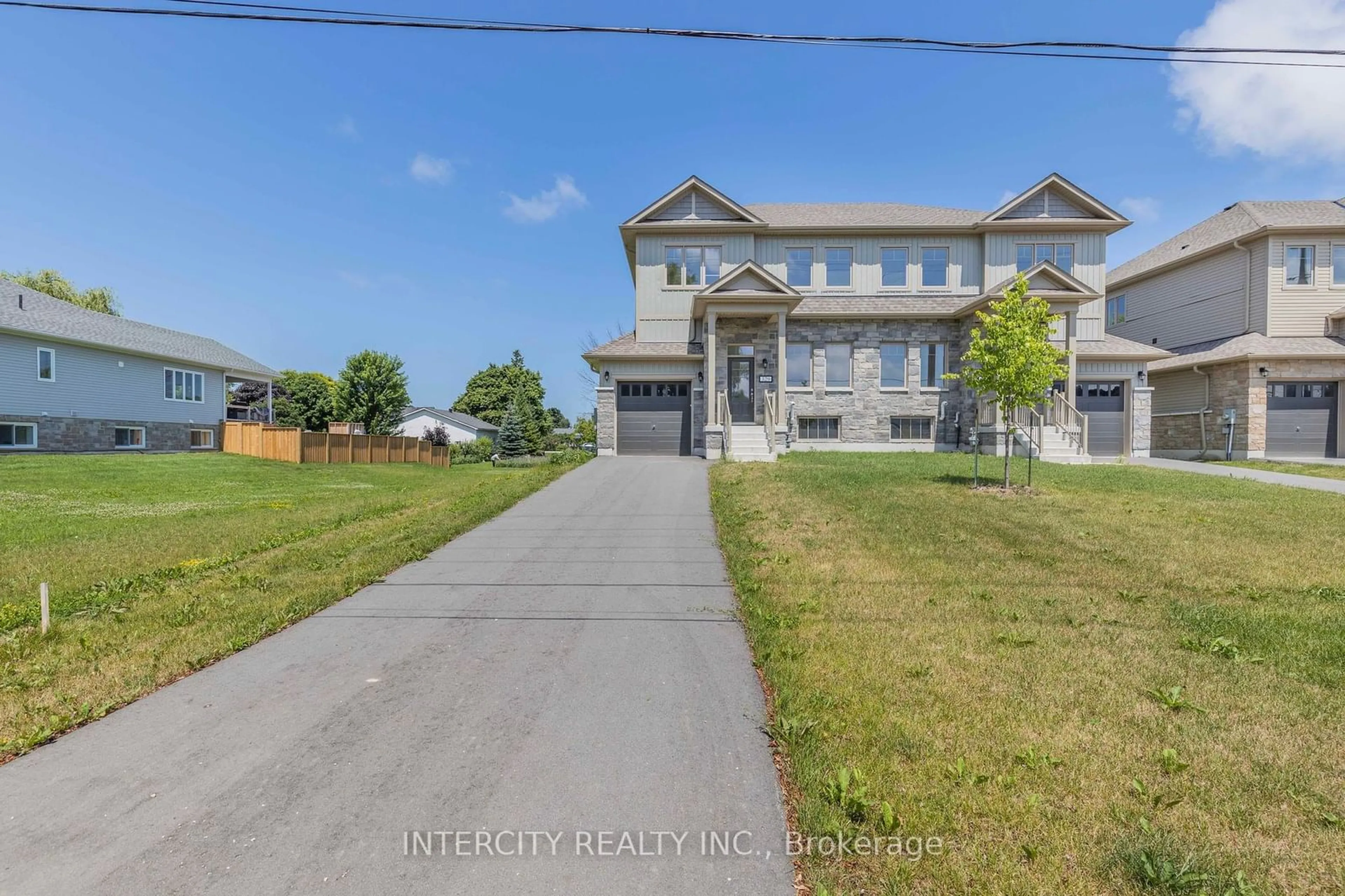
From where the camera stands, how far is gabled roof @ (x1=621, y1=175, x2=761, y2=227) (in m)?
20.8

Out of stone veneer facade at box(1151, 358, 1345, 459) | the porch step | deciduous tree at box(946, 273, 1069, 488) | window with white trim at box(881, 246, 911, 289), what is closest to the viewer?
deciduous tree at box(946, 273, 1069, 488)

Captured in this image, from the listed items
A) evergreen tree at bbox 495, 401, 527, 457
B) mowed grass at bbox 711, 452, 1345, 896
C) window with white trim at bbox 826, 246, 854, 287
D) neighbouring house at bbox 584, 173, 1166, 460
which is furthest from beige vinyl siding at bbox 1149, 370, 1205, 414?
evergreen tree at bbox 495, 401, 527, 457

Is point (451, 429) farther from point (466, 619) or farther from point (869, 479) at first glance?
point (466, 619)

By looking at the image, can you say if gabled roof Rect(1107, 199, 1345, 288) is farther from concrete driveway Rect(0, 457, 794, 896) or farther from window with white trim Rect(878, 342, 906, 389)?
concrete driveway Rect(0, 457, 794, 896)

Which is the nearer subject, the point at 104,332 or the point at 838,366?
the point at 838,366

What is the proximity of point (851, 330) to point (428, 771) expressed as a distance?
20.2 m

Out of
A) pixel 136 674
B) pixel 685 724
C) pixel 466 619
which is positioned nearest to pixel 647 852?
pixel 685 724

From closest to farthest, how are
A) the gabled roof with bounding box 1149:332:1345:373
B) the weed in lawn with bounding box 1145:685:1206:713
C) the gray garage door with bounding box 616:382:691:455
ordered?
the weed in lawn with bounding box 1145:685:1206:713
the gabled roof with bounding box 1149:332:1345:373
the gray garage door with bounding box 616:382:691:455

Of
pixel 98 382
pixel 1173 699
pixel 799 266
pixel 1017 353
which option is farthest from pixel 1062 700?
pixel 98 382

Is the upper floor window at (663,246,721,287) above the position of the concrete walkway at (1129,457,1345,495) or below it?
above

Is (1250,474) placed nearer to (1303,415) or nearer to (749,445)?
(1303,415)

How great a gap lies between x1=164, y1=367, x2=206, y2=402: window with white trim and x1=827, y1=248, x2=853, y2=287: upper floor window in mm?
27191

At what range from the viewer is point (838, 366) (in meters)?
21.4

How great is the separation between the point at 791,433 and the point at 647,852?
19.0 m
